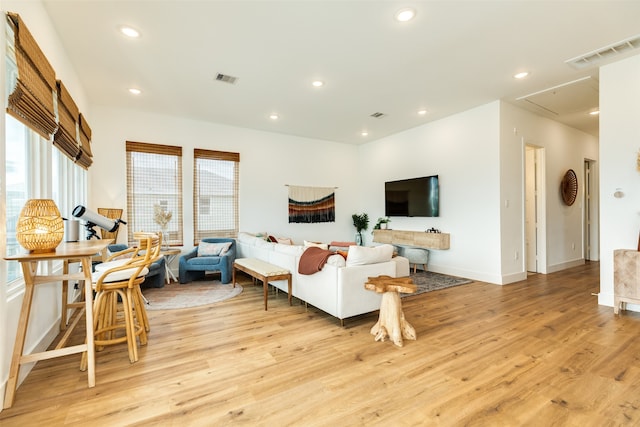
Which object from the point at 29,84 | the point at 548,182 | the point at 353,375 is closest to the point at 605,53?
the point at 548,182

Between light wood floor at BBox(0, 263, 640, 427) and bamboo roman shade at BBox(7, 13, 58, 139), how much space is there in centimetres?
185

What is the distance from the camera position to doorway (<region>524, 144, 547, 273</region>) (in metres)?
5.66

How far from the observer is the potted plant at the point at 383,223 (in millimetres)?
6992

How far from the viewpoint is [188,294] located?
4367 millimetres

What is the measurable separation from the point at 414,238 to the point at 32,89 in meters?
5.73

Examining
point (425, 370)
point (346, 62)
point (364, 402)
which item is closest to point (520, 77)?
point (346, 62)

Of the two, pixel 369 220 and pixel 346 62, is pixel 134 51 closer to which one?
pixel 346 62

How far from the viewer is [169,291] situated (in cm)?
455

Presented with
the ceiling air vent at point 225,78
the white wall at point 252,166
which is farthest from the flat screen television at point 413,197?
the ceiling air vent at point 225,78

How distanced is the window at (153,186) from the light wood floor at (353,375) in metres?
2.42

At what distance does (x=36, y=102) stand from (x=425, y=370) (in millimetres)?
3398

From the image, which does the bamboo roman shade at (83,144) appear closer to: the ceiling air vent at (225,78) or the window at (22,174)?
the window at (22,174)

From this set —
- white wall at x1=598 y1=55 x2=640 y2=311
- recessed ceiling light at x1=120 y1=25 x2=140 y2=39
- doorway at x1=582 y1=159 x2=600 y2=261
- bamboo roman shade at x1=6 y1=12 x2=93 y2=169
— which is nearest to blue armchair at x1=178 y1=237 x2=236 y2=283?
bamboo roman shade at x1=6 y1=12 x2=93 y2=169

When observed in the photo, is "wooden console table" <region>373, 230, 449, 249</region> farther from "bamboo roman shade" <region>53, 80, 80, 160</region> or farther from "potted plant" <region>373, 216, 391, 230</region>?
"bamboo roman shade" <region>53, 80, 80, 160</region>
